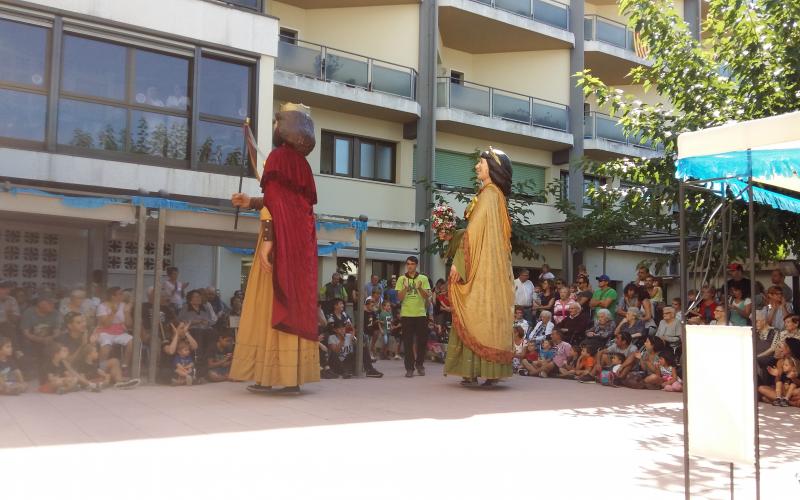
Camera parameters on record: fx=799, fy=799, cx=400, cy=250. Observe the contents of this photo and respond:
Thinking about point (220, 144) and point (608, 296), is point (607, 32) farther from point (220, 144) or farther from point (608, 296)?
point (220, 144)

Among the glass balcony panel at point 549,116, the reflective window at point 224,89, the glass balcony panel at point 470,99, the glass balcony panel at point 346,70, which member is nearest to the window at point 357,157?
the glass balcony panel at point 346,70

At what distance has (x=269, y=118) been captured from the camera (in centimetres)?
1473

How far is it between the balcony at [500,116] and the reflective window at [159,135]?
28.9 ft

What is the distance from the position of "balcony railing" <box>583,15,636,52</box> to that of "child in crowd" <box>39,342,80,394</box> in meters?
19.9

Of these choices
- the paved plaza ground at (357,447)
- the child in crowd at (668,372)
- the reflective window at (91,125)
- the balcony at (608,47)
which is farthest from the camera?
the balcony at (608,47)

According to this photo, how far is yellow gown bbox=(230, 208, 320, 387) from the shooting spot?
28.6 feet

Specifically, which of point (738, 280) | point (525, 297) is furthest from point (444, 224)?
point (738, 280)

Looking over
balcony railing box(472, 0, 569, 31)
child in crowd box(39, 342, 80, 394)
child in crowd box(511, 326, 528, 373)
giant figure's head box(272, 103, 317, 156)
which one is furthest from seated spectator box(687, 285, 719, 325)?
balcony railing box(472, 0, 569, 31)

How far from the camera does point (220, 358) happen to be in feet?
34.6

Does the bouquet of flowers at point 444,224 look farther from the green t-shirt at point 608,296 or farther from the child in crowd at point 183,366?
the child in crowd at point 183,366

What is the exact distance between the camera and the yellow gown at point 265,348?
871 centimetres

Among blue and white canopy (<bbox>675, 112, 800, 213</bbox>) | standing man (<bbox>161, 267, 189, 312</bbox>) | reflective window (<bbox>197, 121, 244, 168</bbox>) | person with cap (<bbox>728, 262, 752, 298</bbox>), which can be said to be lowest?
standing man (<bbox>161, 267, 189, 312</bbox>)

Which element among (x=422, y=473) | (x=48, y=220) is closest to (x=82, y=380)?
(x=48, y=220)

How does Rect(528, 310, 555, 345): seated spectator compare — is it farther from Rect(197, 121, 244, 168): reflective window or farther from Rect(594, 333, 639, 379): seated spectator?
Rect(197, 121, 244, 168): reflective window
